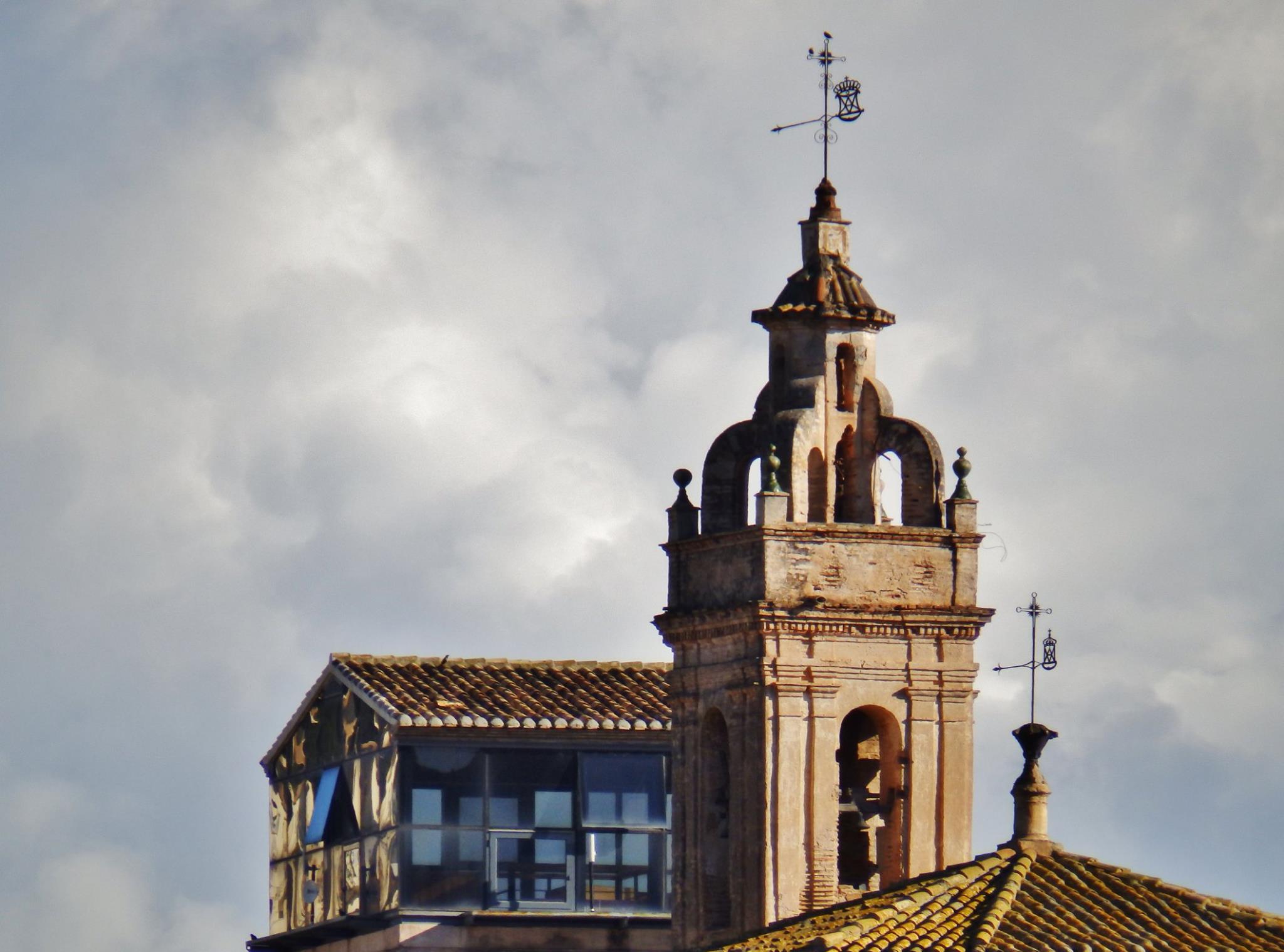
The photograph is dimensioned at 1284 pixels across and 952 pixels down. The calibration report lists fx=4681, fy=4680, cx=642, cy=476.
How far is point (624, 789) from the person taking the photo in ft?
207

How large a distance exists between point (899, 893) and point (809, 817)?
5363 mm

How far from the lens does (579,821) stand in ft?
208

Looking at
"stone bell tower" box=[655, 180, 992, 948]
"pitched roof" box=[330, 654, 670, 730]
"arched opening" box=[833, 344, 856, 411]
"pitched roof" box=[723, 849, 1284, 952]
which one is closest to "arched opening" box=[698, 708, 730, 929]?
"stone bell tower" box=[655, 180, 992, 948]

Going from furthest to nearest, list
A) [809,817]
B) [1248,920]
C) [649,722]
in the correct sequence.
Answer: [649,722] → [809,817] → [1248,920]

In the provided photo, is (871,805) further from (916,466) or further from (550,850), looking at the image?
(550,850)

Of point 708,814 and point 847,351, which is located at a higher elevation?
point 847,351

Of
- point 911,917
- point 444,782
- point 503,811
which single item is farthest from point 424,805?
point 911,917

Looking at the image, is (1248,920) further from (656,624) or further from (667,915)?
(667,915)

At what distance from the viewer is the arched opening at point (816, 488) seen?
51156 millimetres

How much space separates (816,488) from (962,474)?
5.31 ft

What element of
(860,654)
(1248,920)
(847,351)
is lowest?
(1248,920)

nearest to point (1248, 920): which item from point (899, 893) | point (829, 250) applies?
point (899, 893)

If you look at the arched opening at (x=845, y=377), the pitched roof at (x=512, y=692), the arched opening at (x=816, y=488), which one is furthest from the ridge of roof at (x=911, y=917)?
the pitched roof at (x=512, y=692)

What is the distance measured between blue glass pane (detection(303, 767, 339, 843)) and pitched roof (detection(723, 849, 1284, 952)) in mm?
21169
